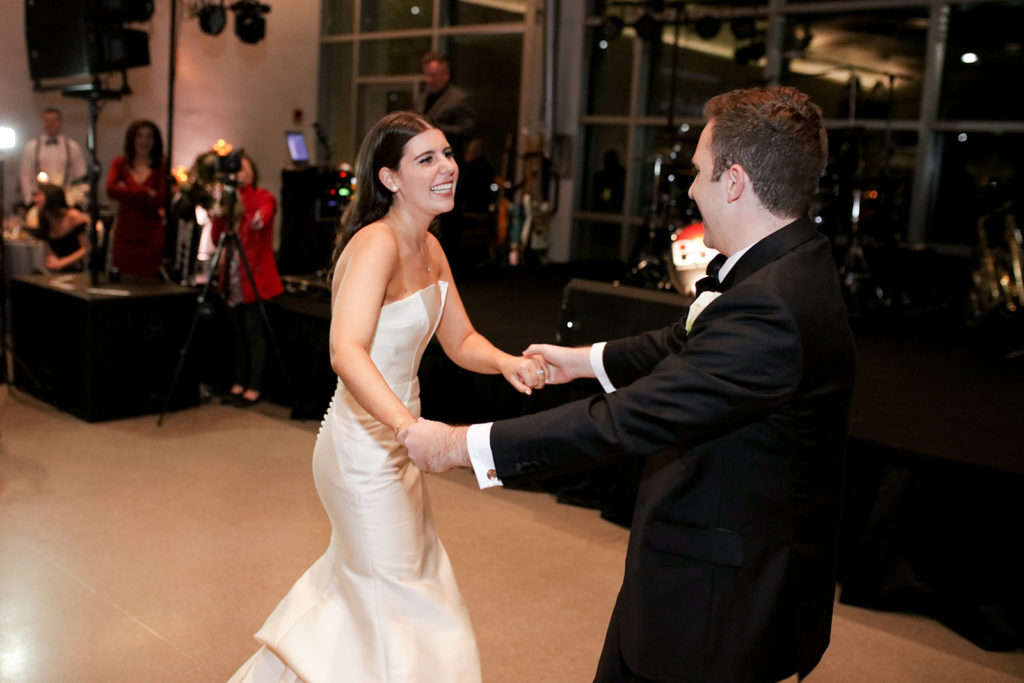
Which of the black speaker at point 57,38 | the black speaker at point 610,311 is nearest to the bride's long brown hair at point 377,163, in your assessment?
the black speaker at point 610,311

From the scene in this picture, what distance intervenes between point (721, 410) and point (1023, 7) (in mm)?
8884

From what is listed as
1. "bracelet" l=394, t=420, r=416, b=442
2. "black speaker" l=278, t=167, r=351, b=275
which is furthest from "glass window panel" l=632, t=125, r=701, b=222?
"bracelet" l=394, t=420, r=416, b=442

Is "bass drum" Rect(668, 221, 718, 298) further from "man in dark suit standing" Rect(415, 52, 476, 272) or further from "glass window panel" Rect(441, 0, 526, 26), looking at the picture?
"glass window panel" Rect(441, 0, 526, 26)

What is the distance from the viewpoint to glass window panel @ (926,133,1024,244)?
8711 millimetres

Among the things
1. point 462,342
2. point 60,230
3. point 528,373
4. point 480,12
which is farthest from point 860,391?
point 480,12

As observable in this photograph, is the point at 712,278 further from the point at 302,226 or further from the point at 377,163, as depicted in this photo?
the point at 302,226

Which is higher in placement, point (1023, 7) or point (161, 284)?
point (1023, 7)

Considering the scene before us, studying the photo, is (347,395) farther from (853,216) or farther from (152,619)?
(853,216)

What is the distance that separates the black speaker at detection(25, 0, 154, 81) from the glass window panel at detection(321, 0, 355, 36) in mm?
8433

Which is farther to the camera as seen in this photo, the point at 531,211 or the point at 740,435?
the point at 531,211

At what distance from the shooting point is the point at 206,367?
639cm

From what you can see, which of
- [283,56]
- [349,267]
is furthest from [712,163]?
[283,56]

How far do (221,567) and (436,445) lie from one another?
2.29m

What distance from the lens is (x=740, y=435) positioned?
5.31 ft
